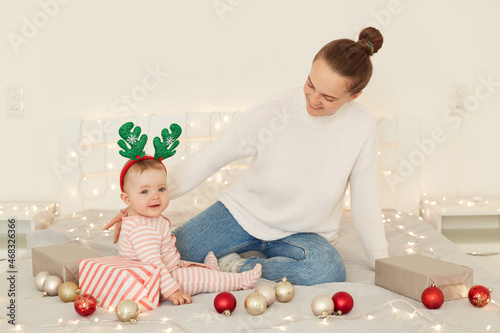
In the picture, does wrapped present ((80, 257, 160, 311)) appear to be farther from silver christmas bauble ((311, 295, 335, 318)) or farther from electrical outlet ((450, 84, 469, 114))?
electrical outlet ((450, 84, 469, 114))

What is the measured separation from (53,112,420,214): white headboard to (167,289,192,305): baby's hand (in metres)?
0.95

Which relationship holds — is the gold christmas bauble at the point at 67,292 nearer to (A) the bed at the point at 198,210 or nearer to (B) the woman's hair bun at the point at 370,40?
(A) the bed at the point at 198,210

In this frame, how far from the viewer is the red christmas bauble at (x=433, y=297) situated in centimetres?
120

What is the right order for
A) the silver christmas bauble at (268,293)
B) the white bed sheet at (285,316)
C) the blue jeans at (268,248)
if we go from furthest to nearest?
the blue jeans at (268,248) < the silver christmas bauble at (268,293) < the white bed sheet at (285,316)

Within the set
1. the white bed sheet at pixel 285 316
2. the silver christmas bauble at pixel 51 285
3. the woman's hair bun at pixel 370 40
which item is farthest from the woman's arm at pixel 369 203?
the silver christmas bauble at pixel 51 285

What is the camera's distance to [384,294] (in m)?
1.31

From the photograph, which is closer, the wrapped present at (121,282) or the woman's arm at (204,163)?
the wrapped present at (121,282)

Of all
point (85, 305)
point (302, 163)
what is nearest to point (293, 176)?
point (302, 163)

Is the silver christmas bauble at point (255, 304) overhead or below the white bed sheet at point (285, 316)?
overhead

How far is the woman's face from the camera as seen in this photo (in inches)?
53.7

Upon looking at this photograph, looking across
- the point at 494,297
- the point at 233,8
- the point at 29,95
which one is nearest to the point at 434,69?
the point at 233,8

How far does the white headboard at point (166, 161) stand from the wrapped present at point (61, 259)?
0.79 metres

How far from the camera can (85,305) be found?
114 centimetres

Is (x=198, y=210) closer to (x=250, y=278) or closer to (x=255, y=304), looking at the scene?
(x=250, y=278)
